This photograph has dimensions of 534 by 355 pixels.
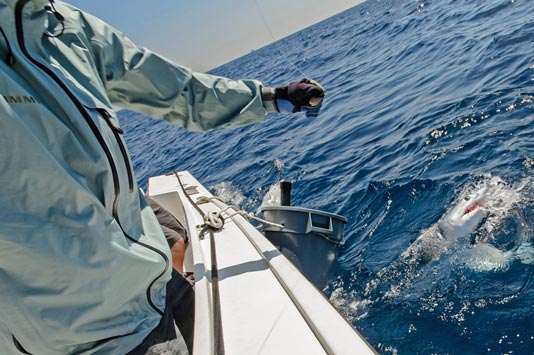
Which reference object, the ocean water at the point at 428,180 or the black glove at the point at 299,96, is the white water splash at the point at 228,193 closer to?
→ the ocean water at the point at 428,180

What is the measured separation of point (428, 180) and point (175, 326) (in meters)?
3.32

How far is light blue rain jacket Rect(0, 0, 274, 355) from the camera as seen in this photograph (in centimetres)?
107

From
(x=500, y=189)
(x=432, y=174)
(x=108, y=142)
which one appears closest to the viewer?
(x=108, y=142)

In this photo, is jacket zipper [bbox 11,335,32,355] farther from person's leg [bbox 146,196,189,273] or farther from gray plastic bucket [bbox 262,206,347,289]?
gray plastic bucket [bbox 262,206,347,289]

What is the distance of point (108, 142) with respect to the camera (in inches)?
51.7

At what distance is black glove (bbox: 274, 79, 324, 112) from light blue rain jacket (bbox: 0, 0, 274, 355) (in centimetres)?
85

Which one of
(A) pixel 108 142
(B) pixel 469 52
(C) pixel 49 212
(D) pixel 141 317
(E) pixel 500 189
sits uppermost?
(A) pixel 108 142

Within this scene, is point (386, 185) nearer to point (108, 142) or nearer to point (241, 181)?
point (241, 181)

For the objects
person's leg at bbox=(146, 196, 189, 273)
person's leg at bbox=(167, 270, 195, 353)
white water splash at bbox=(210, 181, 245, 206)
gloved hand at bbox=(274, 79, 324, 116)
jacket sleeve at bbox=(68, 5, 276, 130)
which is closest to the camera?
jacket sleeve at bbox=(68, 5, 276, 130)

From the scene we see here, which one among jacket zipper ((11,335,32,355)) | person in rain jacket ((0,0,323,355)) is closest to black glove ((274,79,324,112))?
person in rain jacket ((0,0,323,355))

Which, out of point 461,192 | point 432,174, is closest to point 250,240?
point 461,192

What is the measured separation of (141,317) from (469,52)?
27.3 feet

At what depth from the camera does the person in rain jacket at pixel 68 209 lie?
107cm

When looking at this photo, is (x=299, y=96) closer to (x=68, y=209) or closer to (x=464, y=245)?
(x=68, y=209)
